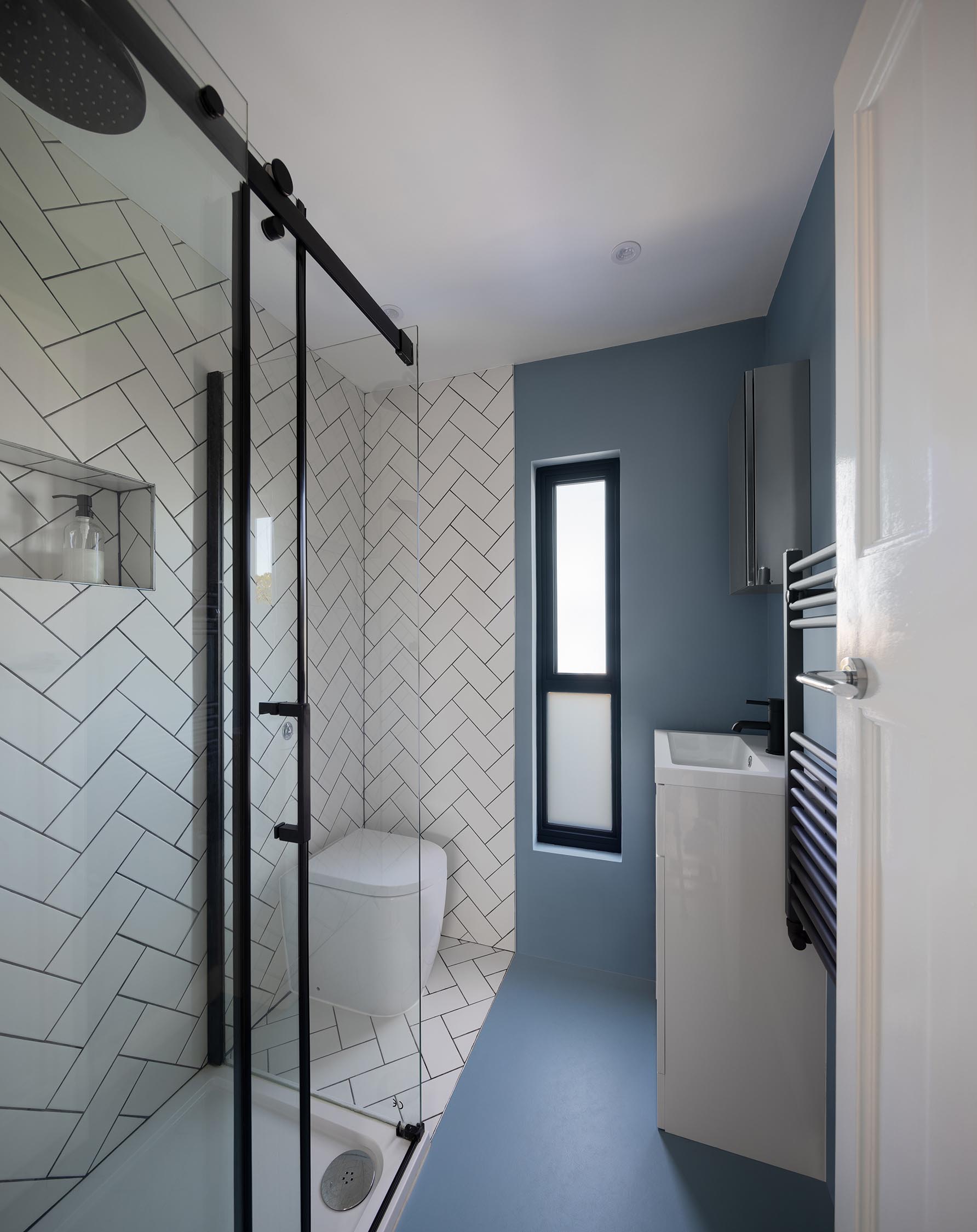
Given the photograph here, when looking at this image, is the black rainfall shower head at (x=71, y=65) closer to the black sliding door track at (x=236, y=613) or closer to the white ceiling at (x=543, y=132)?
the black sliding door track at (x=236, y=613)

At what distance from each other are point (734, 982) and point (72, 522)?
5.49 feet

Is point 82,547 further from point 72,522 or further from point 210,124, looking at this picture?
point 210,124

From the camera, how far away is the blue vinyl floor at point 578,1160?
119 cm

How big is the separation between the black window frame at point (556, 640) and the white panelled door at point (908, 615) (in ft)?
4.93

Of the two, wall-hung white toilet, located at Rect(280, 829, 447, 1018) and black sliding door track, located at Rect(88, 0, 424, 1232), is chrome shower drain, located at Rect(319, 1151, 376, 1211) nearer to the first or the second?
wall-hung white toilet, located at Rect(280, 829, 447, 1018)

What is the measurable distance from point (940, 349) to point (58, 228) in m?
0.83

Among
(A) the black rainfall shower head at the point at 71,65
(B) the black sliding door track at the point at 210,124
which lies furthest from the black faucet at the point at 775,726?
(A) the black rainfall shower head at the point at 71,65

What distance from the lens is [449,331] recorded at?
2.01m

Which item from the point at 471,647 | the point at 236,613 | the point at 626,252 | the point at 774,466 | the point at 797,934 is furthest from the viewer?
the point at 471,647

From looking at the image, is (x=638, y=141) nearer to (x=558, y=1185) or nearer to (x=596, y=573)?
(x=596, y=573)

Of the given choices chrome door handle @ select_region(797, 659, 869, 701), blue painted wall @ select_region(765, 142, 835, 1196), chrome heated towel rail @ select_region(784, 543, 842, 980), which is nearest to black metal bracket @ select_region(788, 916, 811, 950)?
chrome heated towel rail @ select_region(784, 543, 842, 980)

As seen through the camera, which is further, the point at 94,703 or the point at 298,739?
the point at 298,739

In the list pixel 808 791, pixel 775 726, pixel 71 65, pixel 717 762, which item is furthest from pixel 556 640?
pixel 71 65

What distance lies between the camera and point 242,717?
0.77 m
